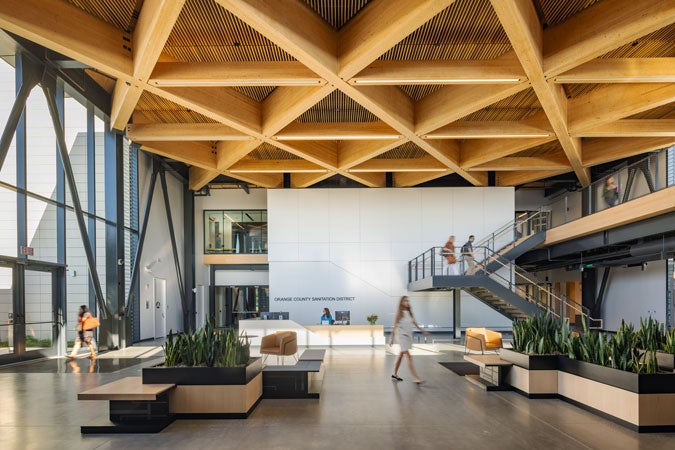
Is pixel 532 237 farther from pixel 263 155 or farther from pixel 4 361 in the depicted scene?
pixel 4 361

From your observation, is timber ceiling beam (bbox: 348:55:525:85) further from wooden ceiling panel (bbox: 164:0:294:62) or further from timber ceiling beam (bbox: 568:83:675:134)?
timber ceiling beam (bbox: 568:83:675:134)

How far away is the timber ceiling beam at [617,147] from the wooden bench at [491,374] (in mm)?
10361

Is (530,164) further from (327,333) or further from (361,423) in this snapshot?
(361,423)

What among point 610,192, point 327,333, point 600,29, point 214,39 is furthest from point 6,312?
point 610,192

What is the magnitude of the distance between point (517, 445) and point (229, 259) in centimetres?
2009

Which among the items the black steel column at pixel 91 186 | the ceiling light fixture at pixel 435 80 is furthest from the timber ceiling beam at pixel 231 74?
the black steel column at pixel 91 186

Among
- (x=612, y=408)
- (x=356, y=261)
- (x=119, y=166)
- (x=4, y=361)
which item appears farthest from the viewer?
(x=356, y=261)

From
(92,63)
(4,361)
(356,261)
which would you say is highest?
(92,63)

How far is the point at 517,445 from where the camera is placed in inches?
206

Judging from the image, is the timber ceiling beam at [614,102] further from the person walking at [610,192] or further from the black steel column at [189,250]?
the black steel column at [189,250]

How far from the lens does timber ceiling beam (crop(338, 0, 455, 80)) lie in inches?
291

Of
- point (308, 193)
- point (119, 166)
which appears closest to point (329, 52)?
point (119, 166)

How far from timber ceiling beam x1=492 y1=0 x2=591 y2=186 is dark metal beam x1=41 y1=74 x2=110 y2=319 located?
10769 millimetres

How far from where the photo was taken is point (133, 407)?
603 cm
